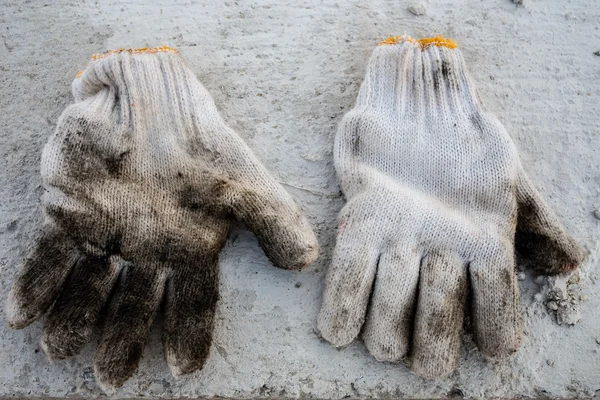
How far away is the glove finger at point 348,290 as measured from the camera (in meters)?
1.22

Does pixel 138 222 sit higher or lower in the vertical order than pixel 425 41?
lower

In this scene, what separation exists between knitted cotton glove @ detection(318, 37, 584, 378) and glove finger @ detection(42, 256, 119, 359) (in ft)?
1.61

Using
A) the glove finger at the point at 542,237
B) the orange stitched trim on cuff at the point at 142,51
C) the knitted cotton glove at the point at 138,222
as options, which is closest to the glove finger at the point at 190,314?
the knitted cotton glove at the point at 138,222

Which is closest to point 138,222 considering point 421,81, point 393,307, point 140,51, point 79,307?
point 79,307

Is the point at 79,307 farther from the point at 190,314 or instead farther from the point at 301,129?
the point at 301,129

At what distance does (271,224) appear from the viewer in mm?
1247

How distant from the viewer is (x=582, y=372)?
1.29 metres

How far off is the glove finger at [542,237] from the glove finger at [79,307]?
36.9 inches

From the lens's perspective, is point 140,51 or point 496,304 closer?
point 496,304

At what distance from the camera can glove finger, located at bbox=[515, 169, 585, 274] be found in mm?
1262

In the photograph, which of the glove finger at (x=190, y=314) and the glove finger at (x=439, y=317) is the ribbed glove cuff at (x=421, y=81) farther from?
the glove finger at (x=190, y=314)

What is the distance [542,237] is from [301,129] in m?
0.64

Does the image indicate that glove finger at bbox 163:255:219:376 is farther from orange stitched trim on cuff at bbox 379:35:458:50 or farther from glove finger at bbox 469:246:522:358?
orange stitched trim on cuff at bbox 379:35:458:50

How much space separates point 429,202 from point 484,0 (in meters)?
0.68
